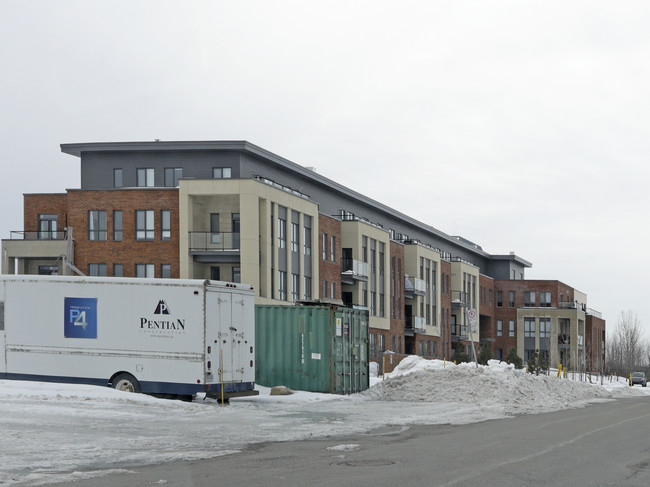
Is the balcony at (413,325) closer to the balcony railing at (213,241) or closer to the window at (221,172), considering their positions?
the window at (221,172)

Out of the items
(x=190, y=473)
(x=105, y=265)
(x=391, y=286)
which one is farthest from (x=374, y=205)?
(x=190, y=473)

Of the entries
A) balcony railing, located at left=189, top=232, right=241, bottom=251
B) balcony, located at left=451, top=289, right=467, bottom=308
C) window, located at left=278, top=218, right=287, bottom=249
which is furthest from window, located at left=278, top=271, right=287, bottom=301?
balcony, located at left=451, top=289, right=467, bottom=308

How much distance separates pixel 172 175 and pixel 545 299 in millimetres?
65772

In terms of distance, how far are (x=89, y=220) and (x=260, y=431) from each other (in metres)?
38.4

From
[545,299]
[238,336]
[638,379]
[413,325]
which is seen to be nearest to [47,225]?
[413,325]

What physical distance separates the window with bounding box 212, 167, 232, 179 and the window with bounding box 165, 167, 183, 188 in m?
2.12

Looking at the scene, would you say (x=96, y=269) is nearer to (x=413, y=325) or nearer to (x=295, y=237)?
(x=295, y=237)

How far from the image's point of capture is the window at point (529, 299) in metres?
113

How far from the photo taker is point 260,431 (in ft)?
59.4

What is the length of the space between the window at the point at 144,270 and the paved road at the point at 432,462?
120 ft

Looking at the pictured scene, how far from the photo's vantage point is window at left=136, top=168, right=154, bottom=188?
59000 millimetres

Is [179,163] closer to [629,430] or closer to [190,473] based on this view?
[629,430]

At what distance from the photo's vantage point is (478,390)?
3056 cm

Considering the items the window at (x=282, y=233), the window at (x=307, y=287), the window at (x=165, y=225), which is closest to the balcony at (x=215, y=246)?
the window at (x=165, y=225)
